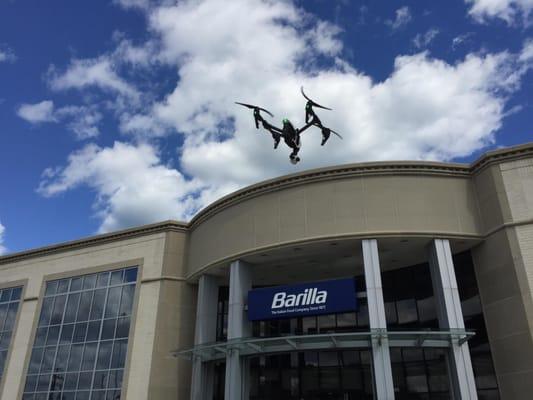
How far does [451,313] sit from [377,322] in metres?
3.31

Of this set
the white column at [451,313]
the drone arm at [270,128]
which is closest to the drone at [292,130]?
the drone arm at [270,128]

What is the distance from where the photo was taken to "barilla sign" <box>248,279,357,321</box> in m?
22.4

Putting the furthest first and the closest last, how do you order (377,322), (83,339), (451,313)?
(83,339)
(451,313)
(377,322)

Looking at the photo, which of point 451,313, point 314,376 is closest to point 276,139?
point 451,313

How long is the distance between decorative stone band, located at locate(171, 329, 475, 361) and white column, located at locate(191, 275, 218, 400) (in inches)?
96.1

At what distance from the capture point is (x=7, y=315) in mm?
35688

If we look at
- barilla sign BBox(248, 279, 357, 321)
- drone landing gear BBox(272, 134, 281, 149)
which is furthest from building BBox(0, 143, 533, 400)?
drone landing gear BBox(272, 134, 281, 149)

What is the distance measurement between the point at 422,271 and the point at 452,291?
506 centimetres

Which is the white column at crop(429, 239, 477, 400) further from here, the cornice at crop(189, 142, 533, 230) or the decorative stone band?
the cornice at crop(189, 142, 533, 230)

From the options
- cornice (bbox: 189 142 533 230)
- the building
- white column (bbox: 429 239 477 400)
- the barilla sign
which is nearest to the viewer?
white column (bbox: 429 239 477 400)

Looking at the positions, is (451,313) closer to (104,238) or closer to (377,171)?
(377,171)

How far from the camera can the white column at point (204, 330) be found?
25625mm

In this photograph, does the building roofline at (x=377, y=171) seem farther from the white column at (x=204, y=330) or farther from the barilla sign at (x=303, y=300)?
the barilla sign at (x=303, y=300)

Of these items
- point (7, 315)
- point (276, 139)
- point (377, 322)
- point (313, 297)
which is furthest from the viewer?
point (7, 315)
